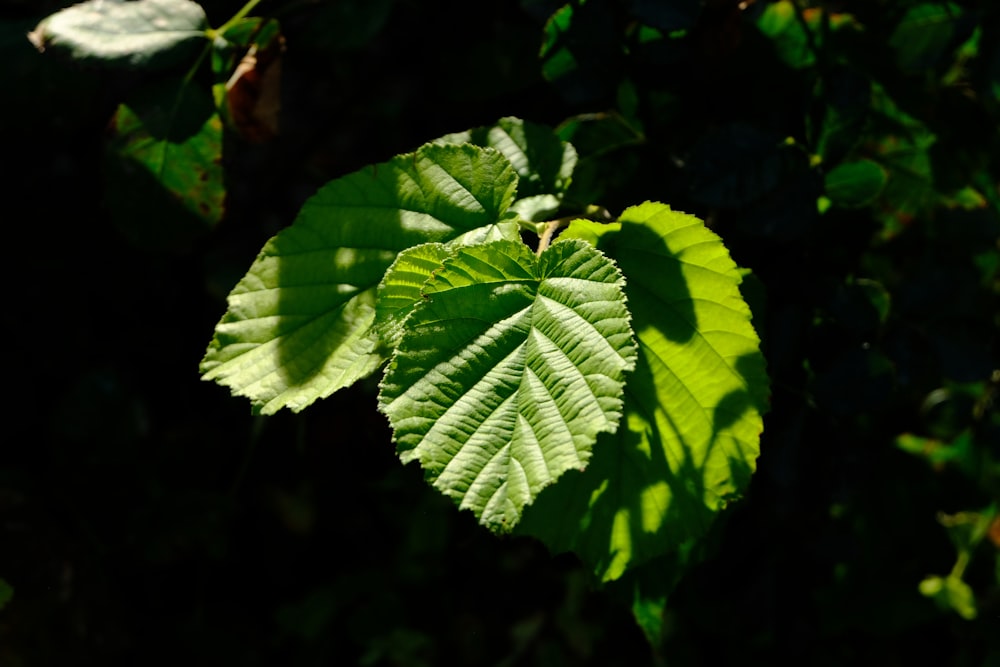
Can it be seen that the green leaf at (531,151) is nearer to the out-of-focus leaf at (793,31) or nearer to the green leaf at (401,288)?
the green leaf at (401,288)

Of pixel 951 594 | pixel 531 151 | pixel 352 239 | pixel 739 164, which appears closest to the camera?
pixel 352 239

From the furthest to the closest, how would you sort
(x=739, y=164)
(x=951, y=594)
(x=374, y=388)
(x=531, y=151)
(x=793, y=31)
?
(x=951, y=594), (x=374, y=388), (x=793, y=31), (x=739, y=164), (x=531, y=151)

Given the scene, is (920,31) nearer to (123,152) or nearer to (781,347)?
(781,347)

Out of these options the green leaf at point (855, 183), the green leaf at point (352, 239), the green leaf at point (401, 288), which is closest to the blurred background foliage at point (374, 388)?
the green leaf at point (855, 183)

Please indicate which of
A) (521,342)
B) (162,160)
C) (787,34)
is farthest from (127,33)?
(787,34)

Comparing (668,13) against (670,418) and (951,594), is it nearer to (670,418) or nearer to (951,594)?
(670,418)

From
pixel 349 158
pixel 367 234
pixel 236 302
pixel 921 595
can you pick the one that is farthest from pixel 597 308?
pixel 921 595
